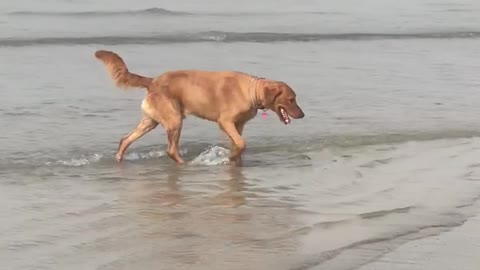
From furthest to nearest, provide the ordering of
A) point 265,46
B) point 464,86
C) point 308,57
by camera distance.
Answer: point 265,46, point 308,57, point 464,86

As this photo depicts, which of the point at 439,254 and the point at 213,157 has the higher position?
the point at 439,254

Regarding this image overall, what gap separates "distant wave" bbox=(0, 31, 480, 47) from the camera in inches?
724

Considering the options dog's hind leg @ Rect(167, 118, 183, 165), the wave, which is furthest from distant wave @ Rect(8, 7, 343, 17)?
dog's hind leg @ Rect(167, 118, 183, 165)

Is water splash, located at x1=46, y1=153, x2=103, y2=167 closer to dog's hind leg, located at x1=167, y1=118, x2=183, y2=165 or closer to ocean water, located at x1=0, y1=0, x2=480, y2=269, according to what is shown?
ocean water, located at x1=0, y1=0, x2=480, y2=269

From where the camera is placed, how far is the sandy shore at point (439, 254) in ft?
19.6

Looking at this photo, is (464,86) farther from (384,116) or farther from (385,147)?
(385,147)

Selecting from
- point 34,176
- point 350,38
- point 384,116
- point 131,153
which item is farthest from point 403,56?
point 34,176

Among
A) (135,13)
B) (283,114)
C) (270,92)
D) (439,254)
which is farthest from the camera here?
(135,13)

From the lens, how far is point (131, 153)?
953cm

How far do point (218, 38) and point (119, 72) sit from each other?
1053 cm

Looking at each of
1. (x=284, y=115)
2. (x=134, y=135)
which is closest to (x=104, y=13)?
(x=134, y=135)

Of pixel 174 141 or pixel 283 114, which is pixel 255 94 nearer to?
pixel 283 114

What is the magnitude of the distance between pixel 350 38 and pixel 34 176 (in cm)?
1266

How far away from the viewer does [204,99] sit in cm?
917
